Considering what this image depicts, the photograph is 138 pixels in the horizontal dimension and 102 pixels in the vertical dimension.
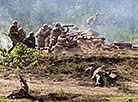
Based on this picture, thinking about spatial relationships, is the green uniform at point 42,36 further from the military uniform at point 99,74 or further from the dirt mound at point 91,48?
the military uniform at point 99,74

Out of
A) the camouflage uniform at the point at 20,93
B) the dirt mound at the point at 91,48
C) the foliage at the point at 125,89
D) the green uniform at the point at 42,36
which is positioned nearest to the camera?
the camouflage uniform at the point at 20,93

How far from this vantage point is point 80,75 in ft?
44.1

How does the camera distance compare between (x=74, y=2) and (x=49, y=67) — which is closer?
(x=49, y=67)

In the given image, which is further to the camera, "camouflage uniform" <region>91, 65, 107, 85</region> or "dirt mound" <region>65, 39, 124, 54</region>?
"dirt mound" <region>65, 39, 124, 54</region>

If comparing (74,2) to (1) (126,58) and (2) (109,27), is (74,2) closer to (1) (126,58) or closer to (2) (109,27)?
(2) (109,27)

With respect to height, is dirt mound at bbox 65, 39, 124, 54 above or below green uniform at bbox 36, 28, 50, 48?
below

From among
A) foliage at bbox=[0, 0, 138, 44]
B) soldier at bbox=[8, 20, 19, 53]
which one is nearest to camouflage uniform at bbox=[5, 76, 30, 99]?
soldier at bbox=[8, 20, 19, 53]

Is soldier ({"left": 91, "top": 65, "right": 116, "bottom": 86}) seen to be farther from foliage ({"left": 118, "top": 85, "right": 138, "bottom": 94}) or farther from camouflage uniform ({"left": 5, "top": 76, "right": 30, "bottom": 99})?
camouflage uniform ({"left": 5, "top": 76, "right": 30, "bottom": 99})

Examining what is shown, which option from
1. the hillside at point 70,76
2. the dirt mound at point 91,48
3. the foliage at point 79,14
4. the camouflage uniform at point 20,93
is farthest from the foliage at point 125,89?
the foliage at point 79,14

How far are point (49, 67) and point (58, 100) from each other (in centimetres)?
616

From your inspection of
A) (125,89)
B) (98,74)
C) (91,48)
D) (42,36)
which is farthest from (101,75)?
(42,36)

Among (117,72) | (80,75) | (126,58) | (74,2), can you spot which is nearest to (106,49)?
(126,58)

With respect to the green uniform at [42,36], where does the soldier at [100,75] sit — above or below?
below

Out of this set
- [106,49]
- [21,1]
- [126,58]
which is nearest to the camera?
[126,58]
